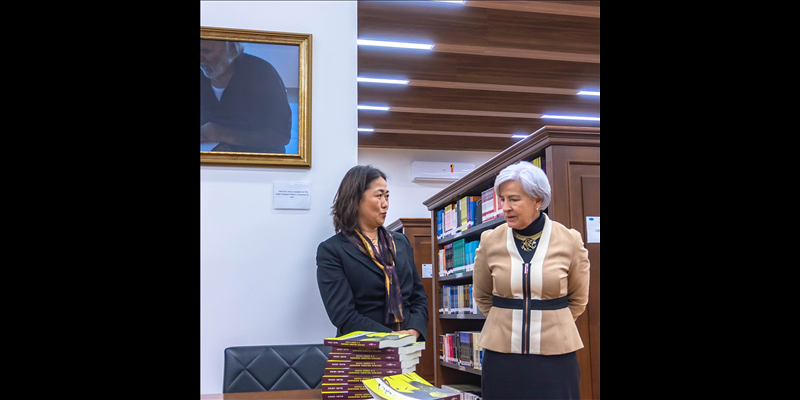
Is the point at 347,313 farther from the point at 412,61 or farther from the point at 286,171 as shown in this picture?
the point at 412,61

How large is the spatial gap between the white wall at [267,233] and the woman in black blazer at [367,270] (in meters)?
0.31

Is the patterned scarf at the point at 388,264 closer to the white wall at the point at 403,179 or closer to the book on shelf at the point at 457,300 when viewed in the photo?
the book on shelf at the point at 457,300

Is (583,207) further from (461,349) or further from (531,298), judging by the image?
(461,349)

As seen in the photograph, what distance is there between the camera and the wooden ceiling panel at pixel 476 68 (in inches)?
185

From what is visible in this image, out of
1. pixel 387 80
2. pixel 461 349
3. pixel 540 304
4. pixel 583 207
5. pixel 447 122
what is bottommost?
pixel 461 349

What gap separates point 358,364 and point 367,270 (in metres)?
0.64

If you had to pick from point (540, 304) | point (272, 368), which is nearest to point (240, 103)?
point (272, 368)

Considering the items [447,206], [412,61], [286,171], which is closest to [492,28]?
[412,61]

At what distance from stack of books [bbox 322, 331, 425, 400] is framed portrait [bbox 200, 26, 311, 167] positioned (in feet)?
3.90

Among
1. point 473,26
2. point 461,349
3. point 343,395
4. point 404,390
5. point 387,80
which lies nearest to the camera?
point 404,390

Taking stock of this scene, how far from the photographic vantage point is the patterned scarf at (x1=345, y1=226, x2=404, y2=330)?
2.20 metres

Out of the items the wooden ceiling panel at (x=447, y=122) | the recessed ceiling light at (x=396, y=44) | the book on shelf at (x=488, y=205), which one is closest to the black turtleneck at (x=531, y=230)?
the book on shelf at (x=488, y=205)

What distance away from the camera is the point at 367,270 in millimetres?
2227

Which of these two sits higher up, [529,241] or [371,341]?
[529,241]
